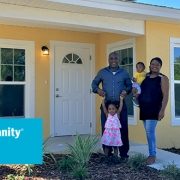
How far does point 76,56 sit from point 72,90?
3.18 feet

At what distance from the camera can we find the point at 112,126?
24.2ft

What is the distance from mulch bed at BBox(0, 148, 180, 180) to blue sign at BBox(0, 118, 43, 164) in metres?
1.17

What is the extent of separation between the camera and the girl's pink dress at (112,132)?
24.1ft

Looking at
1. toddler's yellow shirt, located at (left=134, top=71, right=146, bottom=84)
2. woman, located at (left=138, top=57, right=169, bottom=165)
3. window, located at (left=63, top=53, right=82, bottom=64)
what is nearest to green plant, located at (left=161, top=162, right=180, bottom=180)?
woman, located at (left=138, top=57, right=169, bottom=165)

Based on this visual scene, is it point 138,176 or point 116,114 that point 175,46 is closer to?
point 116,114

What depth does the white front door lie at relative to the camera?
10945 millimetres

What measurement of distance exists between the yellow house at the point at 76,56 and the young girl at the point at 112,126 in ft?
7.38

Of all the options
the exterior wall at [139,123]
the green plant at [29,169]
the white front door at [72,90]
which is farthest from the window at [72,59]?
the green plant at [29,169]

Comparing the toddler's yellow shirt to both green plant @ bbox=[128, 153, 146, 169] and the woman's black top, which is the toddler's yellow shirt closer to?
the woman's black top

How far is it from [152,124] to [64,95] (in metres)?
4.32

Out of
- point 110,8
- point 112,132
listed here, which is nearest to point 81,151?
point 112,132

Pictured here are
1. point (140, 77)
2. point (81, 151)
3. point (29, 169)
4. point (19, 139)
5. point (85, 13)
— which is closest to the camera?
point (19, 139)

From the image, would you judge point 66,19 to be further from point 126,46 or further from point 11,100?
point 11,100

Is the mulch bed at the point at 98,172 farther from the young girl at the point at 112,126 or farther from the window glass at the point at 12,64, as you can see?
the window glass at the point at 12,64
